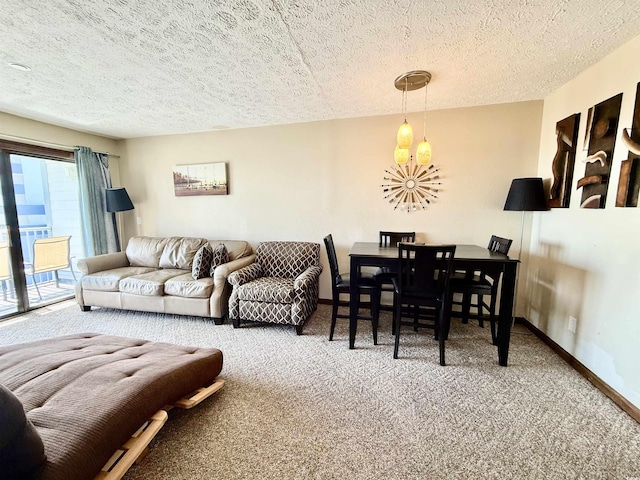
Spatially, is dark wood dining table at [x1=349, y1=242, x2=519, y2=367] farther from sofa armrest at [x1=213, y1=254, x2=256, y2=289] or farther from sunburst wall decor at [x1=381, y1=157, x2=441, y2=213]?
sofa armrest at [x1=213, y1=254, x2=256, y2=289]

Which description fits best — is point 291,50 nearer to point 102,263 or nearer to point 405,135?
point 405,135

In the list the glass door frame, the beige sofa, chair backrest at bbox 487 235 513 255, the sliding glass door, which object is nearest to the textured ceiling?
the glass door frame

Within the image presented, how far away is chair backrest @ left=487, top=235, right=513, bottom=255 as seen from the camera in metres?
2.44

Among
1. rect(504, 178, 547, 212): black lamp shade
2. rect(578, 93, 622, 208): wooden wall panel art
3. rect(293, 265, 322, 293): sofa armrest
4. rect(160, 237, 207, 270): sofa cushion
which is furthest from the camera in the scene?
rect(160, 237, 207, 270): sofa cushion

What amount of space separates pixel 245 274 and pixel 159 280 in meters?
1.06

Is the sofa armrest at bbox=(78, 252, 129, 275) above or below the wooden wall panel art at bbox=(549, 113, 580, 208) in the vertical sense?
below

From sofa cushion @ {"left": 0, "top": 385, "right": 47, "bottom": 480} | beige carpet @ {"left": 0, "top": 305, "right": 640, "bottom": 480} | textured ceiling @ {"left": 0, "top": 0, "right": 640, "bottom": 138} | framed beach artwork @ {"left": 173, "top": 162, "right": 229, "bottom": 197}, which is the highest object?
textured ceiling @ {"left": 0, "top": 0, "right": 640, "bottom": 138}

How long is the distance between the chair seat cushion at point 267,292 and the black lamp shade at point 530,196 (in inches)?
94.2

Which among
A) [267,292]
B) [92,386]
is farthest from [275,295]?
[92,386]

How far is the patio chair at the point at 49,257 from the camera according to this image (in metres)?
3.41

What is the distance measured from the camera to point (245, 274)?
9.96 feet

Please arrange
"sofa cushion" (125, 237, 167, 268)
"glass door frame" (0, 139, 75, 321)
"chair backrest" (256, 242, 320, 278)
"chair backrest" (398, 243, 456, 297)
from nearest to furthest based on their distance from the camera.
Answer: "chair backrest" (398, 243, 456, 297)
"glass door frame" (0, 139, 75, 321)
"chair backrest" (256, 242, 320, 278)
"sofa cushion" (125, 237, 167, 268)

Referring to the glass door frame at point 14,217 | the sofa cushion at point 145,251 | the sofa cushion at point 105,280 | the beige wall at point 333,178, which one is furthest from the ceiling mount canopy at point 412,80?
the glass door frame at point 14,217

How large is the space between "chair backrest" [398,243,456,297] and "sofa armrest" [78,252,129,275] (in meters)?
3.75
